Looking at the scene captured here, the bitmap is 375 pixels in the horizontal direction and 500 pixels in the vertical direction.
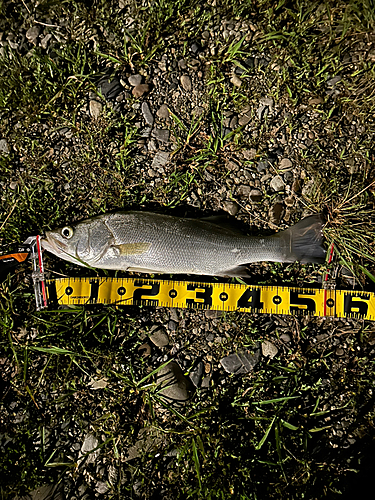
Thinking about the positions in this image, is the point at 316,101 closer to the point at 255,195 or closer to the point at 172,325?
the point at 255,195

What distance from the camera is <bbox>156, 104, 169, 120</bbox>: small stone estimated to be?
3.66 m

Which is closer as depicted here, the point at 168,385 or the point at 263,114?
the point at 168,385

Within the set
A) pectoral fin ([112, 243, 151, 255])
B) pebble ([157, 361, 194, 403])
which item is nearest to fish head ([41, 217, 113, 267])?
pectoral fin ([112, 243, 151, 255])

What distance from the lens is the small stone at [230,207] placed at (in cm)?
361

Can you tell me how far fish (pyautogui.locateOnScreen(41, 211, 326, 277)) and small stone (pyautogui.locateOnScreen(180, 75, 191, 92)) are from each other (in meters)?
1.65

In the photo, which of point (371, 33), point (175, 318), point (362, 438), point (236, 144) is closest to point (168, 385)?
point (175, 318)

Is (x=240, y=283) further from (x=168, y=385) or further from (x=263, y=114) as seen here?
(x=263, y=114)

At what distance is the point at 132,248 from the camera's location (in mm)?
3166

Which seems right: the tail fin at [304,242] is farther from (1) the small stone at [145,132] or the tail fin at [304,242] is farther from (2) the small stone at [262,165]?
(1) the small stone at [145,132]

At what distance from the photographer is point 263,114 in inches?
144

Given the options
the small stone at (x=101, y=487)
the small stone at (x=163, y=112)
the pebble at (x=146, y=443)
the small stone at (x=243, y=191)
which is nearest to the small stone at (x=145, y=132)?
the small stone at (x=163, y=112)

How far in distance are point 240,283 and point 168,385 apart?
1401mm

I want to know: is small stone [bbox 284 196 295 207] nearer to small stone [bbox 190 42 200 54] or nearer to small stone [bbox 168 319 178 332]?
small stone [bbox 168 319 178 332]

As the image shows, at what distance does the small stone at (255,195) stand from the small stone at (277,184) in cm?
17
